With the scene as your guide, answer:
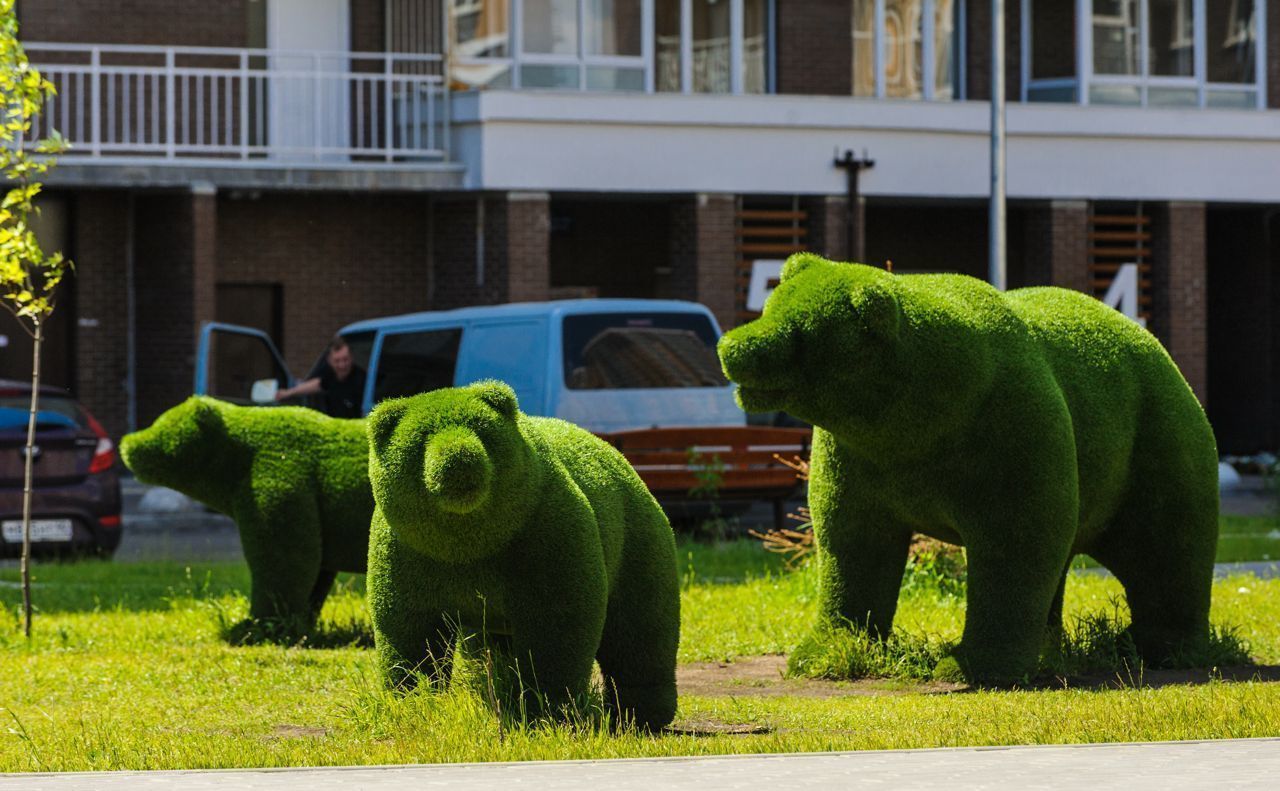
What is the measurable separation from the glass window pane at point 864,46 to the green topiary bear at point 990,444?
19272 millimetres

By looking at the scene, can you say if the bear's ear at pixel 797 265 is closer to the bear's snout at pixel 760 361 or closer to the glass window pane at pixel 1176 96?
the bear's snout at pixel 760 361

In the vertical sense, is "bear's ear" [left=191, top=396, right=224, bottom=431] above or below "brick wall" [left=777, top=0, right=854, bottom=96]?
below

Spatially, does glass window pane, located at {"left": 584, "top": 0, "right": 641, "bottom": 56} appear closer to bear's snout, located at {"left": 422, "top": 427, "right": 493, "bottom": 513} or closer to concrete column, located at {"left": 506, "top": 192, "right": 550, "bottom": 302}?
concrete column, located at {"left": 506, "top": 192, "right": 550, "bottom": 302}

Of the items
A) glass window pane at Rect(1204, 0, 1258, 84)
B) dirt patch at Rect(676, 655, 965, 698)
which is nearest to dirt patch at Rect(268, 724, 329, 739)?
dirt patch at Rect(676, 655, 965, 698)

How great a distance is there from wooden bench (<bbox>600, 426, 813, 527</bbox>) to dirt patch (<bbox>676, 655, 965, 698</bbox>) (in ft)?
20.7

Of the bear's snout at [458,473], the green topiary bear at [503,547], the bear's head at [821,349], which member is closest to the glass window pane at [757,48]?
the bear's head at [821,349]

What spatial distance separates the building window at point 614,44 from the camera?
27688 millimetres

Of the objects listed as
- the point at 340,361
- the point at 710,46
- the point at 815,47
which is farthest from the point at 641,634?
the point at 815,47

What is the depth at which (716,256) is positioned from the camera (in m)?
27.8

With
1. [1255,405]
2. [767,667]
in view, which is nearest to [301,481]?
[767,667]

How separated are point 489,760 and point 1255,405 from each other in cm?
2673

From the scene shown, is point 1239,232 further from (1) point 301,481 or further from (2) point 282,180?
(1) point 301,481

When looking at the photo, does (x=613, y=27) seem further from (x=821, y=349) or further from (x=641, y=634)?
(x=641, y=634)

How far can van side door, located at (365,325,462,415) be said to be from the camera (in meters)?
18.3
